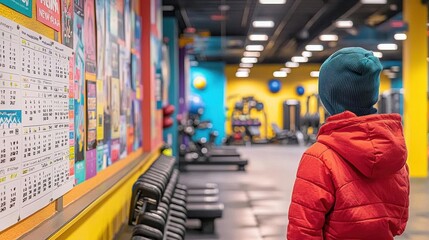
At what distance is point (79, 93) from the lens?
10.2ft

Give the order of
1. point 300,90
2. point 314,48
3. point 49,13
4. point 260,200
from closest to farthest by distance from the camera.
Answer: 1. point 49,13
2. point 260,200
3. point 314,48
4. point 300,90

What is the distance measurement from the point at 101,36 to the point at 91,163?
2.95 feet

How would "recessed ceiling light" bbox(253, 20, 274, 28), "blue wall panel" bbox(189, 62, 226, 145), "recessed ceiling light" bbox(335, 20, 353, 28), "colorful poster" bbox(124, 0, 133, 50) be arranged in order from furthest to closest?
"blue wall panel" bbox(189, 62, 226, 145)
"recessed ceiling light" bbox(253, 20, 274, 28)
"recessed ceiling light" bbox(335, 20, 353, 28)
"colorful poster" bbox(124, 0, 133, 50)

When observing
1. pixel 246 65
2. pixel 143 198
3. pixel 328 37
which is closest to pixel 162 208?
pixel 143 198

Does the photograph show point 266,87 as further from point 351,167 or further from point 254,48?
point 351,167

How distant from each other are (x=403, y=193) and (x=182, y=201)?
3.63 metres

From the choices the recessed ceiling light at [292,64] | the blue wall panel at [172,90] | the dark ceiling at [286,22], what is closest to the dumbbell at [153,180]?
the blue wall panel at [172,90]

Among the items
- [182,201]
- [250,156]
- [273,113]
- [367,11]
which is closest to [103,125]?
[182,201]

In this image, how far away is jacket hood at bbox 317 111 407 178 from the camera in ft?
6.01

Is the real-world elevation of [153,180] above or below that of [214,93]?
below

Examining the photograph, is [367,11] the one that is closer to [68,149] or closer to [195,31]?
[195,31]

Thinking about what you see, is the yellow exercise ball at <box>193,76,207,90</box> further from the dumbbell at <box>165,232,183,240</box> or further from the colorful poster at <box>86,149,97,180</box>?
the colorful poster at <box>86,149,97,180</box>

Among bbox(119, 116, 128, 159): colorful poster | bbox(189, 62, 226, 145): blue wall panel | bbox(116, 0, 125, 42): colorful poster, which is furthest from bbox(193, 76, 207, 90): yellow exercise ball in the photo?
bbox(116, 0, 125, 42): colorful poster

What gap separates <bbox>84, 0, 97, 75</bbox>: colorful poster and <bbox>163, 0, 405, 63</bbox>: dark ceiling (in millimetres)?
6747
